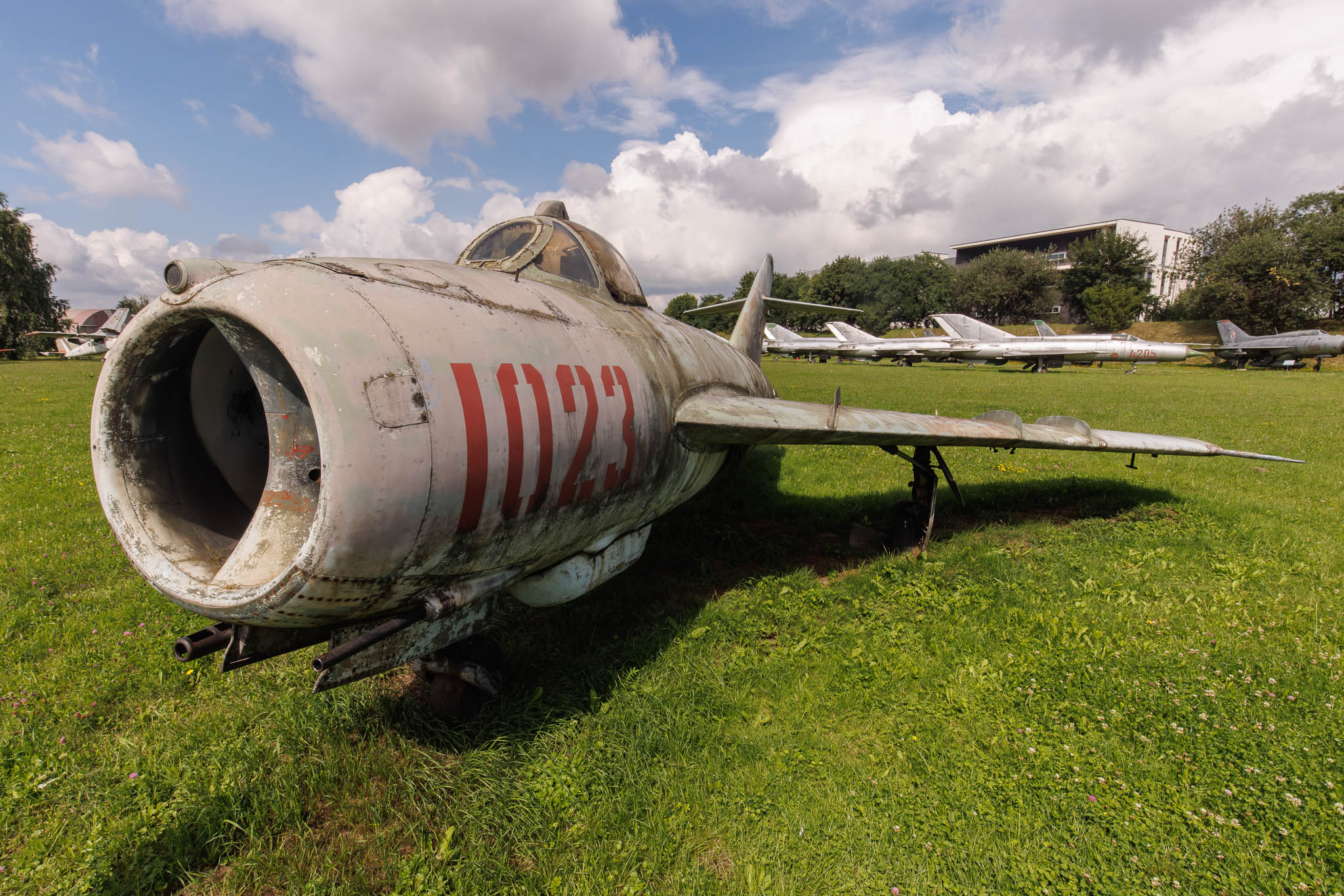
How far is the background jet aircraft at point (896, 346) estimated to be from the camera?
125 ft

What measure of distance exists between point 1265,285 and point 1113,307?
9639 mm

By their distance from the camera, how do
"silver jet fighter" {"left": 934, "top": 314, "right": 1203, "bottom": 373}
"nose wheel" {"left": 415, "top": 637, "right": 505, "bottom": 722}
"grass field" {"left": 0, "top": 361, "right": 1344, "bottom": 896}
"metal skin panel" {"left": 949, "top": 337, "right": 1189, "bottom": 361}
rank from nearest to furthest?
"grass field" {"left": 0, "top": 361, "right": 1344, "bottom": 896}, "nose wheel" {"left": 415, "top": 637, "right": 505, "bottom": 722}, "metal skin panel" {"left": 949, "top": 337, "right": 1189, "bottom": 361}, "silver jet fighter" {"left": 934, "top": 314, "right": 1203, "bottom": 373}

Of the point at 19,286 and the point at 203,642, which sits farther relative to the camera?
the point at 19,286

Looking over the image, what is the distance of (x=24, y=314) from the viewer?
42.5 m

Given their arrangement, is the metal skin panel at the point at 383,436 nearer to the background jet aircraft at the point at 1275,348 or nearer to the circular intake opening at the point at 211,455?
the circular intake opening at the point at 211,455

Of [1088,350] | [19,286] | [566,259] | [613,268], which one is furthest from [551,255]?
[19,286]

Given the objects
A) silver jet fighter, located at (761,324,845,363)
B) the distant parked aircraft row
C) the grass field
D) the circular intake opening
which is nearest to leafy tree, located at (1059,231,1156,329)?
the distant parked aircraft row

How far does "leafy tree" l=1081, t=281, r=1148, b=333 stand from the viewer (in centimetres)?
5216

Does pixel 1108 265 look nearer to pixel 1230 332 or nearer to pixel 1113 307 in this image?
pixel 1113 307

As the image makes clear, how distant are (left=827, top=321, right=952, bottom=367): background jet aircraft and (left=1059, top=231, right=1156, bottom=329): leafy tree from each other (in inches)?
1154

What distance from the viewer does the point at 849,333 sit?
44562 millimetres

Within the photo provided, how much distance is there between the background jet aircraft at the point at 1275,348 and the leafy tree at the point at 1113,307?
1243cm

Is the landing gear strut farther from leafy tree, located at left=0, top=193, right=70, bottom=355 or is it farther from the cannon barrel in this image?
leafy tree, located at left=0, top=193, right=70, bottom=355

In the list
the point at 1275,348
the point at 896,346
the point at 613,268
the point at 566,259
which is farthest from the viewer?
the point at 896,346
